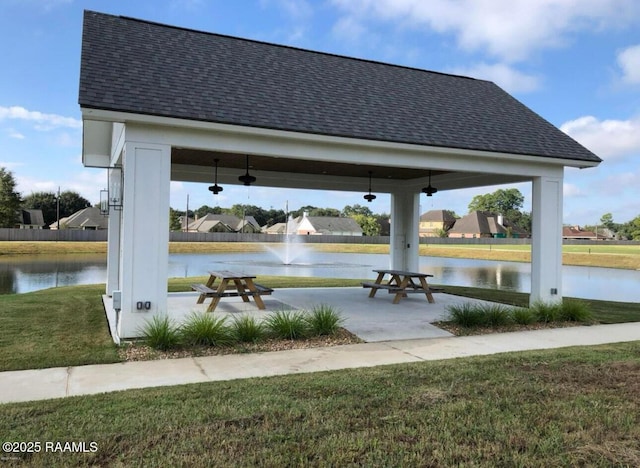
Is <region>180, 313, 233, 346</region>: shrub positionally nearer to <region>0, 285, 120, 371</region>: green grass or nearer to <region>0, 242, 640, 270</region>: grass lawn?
<region>0, 285, 120, 371</region>: green grass

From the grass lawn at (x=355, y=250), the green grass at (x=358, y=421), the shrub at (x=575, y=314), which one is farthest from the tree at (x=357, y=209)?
the green grass at (x=358, y=421)

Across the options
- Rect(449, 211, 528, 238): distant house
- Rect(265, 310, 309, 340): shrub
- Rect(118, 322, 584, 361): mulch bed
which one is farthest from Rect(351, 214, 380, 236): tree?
Rect(265, 310, 309, 340): shrub

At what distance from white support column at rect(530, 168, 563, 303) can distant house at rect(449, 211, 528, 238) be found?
75.3 metres

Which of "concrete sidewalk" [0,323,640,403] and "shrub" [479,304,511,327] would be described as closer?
"concrete sidewalk" [0,323,640,403]

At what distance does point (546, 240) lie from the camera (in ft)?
32.4

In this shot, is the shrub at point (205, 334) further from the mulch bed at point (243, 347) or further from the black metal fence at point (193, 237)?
the black metal fence at point (193, 237)

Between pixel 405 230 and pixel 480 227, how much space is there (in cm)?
7319

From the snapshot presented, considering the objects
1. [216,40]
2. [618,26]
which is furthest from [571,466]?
[618,26]

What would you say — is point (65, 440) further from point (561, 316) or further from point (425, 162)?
point (561, 316)

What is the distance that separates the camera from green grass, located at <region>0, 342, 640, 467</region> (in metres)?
3.18

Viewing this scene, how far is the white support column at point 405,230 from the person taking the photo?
14352 millimetres

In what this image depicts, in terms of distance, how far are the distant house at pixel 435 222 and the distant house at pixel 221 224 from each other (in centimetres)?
3272

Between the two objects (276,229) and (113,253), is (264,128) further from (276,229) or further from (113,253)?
(276,229)

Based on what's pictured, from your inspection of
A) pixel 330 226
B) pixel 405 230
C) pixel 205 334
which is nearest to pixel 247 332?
pixel 205 334
